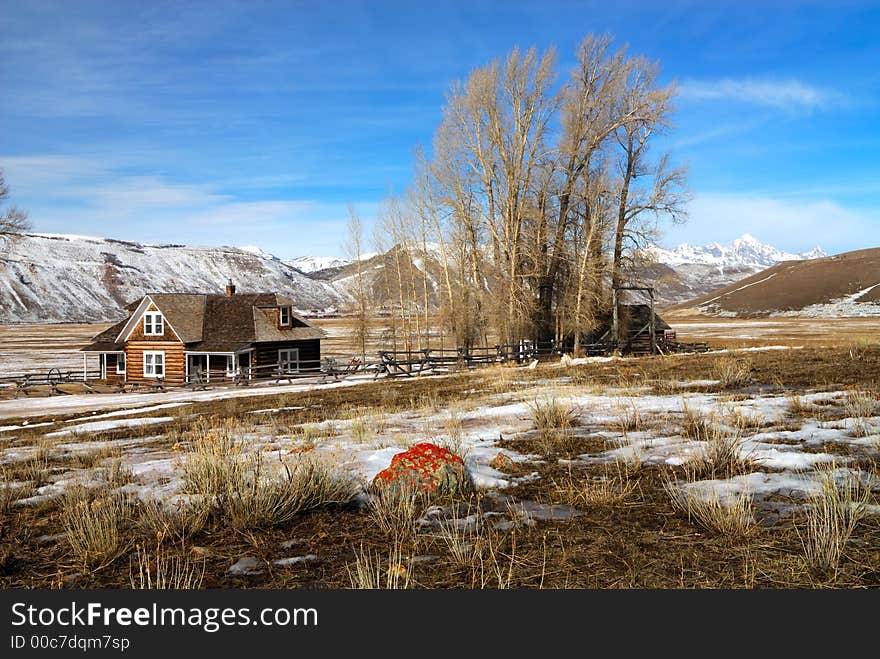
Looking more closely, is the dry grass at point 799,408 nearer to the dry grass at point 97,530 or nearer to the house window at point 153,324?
the dry grass at point 97,530

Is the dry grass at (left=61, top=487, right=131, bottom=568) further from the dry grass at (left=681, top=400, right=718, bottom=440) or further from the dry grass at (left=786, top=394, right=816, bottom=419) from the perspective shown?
the dry grass at (left=786, top=394, right=816, bottom=419)

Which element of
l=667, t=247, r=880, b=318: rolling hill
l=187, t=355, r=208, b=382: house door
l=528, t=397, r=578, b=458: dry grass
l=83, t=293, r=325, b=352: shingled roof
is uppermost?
l=667, t=247, r=880, b=318: rolling hill

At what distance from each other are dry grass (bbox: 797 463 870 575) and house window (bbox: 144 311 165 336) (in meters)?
44.0

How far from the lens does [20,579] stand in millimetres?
4160

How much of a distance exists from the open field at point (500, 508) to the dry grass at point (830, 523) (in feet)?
0.06

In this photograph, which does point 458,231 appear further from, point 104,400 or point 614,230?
point 104,400

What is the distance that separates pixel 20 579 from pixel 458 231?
108ft

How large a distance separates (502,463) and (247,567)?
125 inches

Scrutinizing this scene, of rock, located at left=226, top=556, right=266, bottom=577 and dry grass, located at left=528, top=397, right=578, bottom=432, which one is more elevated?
dry grass, located at left=528, top=397, right=578, bottom=432

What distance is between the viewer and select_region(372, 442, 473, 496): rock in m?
5.56

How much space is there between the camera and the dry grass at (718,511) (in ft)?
14.4

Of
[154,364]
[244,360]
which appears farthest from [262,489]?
[154,364]

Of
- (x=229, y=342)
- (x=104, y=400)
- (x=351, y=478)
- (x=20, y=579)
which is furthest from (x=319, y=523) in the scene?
(x=229, y=342)

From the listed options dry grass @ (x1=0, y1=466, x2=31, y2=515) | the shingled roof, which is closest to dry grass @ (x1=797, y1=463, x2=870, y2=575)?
dry grass @ (x1=0, y1=466, x2=31, y2=515)
